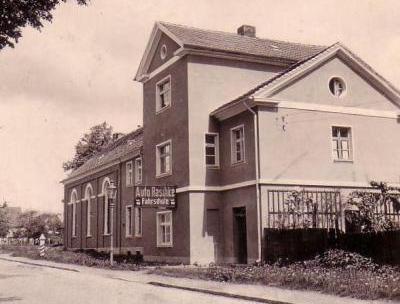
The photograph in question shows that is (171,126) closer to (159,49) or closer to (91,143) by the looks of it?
(159,49)

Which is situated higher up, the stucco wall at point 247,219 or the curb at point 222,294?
the stucco wall at point 247,219

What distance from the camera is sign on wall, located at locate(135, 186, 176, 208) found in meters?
24.2

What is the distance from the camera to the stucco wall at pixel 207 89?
24953 millimetres

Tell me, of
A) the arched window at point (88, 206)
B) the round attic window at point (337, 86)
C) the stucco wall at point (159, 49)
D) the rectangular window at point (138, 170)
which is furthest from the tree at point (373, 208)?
the arched window at point (88, 206)

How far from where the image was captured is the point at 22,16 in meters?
12.2

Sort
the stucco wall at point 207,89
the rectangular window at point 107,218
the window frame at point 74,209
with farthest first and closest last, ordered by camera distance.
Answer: the window frame at point 74,209 < the rectangular window at point 107,218 < the stucco wall at point 207,89

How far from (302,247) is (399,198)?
591 cm

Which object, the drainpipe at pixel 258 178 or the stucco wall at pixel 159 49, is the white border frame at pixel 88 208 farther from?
the drainpipe at pixel 258 178

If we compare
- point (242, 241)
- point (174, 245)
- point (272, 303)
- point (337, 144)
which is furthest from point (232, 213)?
point (272, 303)

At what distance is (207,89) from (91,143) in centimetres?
4145

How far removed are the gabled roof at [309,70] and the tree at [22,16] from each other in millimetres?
11386

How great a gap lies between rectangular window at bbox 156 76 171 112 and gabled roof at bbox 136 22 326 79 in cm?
187

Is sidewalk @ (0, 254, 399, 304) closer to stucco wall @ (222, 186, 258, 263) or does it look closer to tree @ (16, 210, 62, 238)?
stucco wall @ (222, 186, 258, 263)

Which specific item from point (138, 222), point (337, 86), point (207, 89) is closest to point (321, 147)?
point (337, 86)
